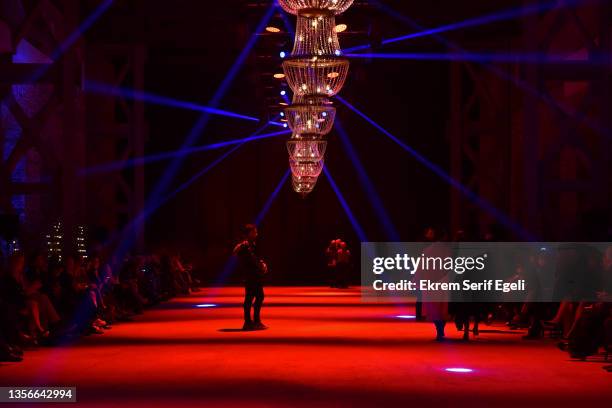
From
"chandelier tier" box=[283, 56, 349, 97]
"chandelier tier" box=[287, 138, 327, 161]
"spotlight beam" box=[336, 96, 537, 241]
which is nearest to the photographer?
"chandelier tier" box=[283, 56, 349, 97]

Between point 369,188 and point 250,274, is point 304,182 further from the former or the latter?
point 369,188

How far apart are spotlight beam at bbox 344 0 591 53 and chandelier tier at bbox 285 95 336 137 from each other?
1.42 metres

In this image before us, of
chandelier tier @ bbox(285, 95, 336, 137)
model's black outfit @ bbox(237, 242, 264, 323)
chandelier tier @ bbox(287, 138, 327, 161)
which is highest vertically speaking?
chandelier tier @ bbox(285, 95, 336, 137)

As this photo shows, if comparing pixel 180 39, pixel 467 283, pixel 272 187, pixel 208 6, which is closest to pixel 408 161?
pixel 272 187

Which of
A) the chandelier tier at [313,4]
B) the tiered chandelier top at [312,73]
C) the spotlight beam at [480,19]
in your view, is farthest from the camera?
the spotlight beam at [480,19]

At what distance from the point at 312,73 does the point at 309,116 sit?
2947 millimetres

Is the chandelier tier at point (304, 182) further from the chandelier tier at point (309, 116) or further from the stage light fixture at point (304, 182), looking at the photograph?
the chandelier tier at point (309, 116)

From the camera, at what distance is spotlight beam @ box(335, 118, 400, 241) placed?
31.4 meters

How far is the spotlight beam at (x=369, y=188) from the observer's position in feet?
103

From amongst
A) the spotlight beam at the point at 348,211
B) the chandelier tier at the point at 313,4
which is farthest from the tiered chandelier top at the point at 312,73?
the spotlight beam at the point at 348,211

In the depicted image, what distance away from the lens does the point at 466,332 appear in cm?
1288

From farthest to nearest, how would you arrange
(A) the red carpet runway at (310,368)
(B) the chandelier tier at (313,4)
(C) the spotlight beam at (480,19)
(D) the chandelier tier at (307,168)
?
(D) the chandelier tier at (307,168), (C) the spotlight beam at (480,19), (B) the chandelier tier at (313,4), (A) the red carpet runway at (310,368)

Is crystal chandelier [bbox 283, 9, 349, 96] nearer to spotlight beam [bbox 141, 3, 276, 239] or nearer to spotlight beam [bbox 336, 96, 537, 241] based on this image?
spotlight beam [bbox 336, 96, 537, 241]

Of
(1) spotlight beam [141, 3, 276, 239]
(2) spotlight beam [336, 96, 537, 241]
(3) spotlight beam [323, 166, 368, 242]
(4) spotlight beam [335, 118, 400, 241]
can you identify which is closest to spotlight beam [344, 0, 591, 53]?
(2) spotlight beam [336, 96, 537, 241]
